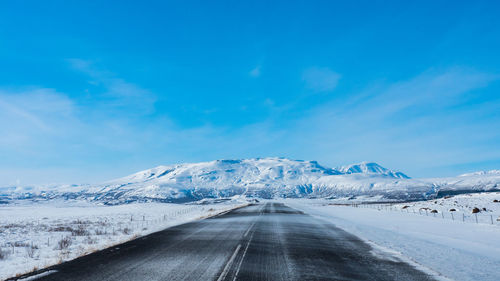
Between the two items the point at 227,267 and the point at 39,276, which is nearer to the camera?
the point at 39,276

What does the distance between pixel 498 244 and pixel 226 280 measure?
1773cm

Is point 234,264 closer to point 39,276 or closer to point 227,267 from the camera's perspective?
point 227,267

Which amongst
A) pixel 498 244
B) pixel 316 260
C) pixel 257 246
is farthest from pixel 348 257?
pixel 498 244

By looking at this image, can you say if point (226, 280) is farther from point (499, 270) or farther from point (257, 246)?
point (499, 270)

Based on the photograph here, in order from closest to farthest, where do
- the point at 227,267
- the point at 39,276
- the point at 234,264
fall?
the point at 39,276, the point at 227,267, the point at 234,264

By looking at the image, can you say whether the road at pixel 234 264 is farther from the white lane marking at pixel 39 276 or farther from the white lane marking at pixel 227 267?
the white lane marking at pixel 39 276

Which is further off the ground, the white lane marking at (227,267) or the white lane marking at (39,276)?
the white lane marking at (227,267)

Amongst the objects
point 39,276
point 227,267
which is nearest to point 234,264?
point 227,267

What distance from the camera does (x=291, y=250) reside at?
13.7 metres

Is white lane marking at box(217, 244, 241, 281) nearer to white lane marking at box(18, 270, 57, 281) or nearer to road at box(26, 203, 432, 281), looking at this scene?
road at box(26, 203, 432, 281)

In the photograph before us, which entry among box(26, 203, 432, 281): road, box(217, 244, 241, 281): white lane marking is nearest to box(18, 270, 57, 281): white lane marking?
box(26, 203, 432, 281): road

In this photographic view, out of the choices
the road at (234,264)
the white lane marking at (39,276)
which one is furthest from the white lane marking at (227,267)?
the white lane marking at (39,276)

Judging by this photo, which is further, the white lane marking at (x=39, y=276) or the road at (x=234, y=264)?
the road at (x=234, y=264)

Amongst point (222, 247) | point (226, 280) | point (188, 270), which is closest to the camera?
point (226, 280)
